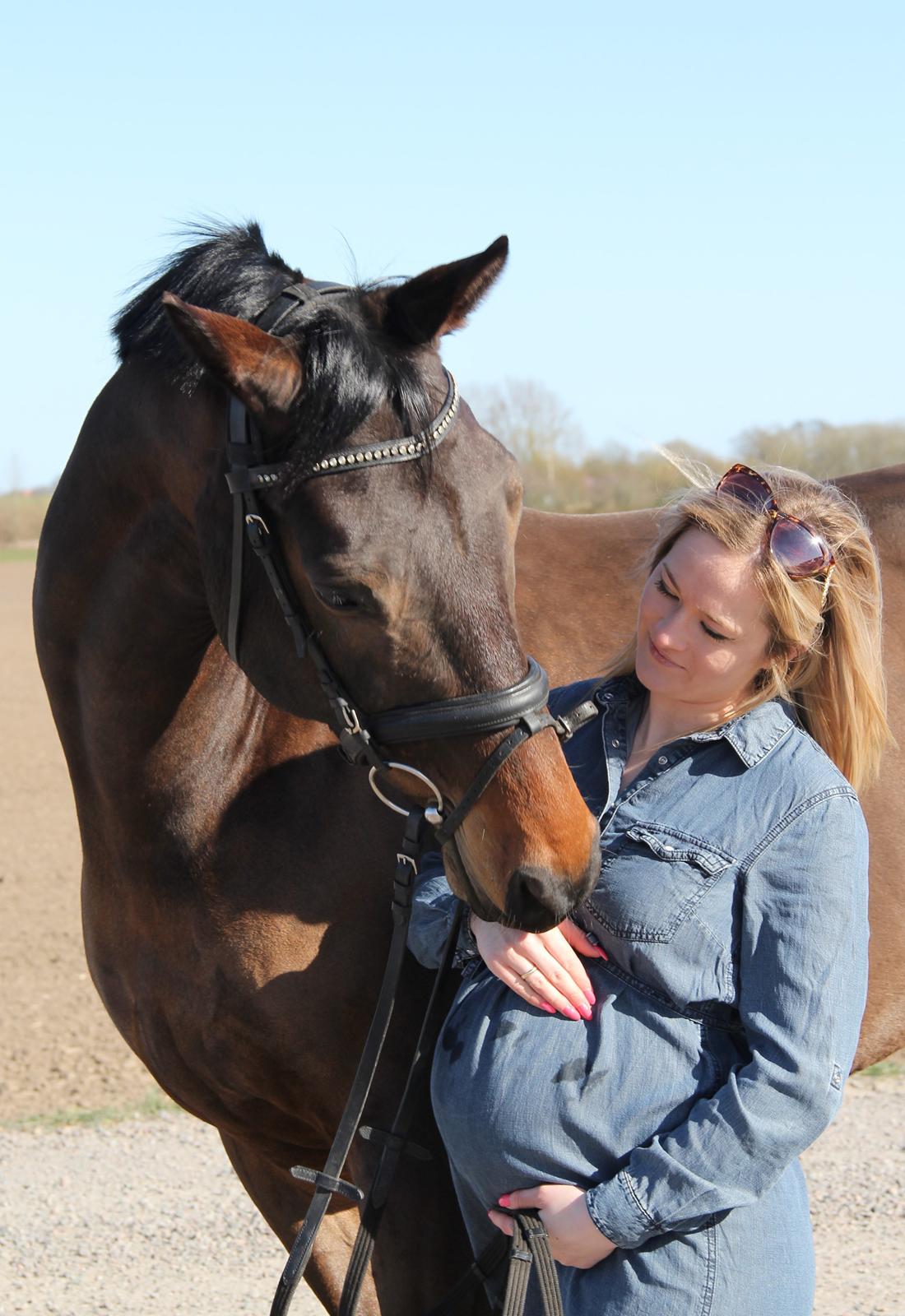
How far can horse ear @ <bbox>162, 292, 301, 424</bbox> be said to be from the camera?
1933 millimetres

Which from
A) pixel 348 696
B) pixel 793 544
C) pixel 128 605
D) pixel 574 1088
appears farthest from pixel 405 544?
pixel 574 1088

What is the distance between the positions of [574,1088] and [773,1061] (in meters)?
0.30

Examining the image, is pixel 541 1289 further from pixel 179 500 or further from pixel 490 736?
pixel 179 500

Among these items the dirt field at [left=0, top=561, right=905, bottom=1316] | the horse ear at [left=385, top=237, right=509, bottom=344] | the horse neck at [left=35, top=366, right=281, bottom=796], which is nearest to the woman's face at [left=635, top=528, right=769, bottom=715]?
the horse ear at [left=385, top=237, right=509, bottom=344]

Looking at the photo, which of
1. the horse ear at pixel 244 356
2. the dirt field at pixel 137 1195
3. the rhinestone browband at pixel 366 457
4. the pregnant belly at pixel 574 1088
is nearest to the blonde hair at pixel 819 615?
the rhinestone browband at pixel 366 457

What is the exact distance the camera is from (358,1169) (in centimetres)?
244

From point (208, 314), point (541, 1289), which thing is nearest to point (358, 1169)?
point (541, 1289)

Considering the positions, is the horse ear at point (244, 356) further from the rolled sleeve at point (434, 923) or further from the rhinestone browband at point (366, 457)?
the rolled sleeve at point (434, 923)

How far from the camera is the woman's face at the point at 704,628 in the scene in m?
2.01

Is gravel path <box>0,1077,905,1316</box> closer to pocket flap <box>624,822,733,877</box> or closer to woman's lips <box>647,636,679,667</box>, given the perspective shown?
pocket flap <box>624,822,733,877</box>

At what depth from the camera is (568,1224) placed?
1792mm

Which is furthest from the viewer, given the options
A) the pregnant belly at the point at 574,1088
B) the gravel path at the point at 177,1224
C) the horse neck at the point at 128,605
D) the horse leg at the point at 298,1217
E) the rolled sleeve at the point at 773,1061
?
the gravel path at the point at 177,1224

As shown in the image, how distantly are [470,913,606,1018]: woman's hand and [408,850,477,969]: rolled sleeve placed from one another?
0.73 feet

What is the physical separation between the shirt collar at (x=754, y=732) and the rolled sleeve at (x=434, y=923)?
1.76 ft
